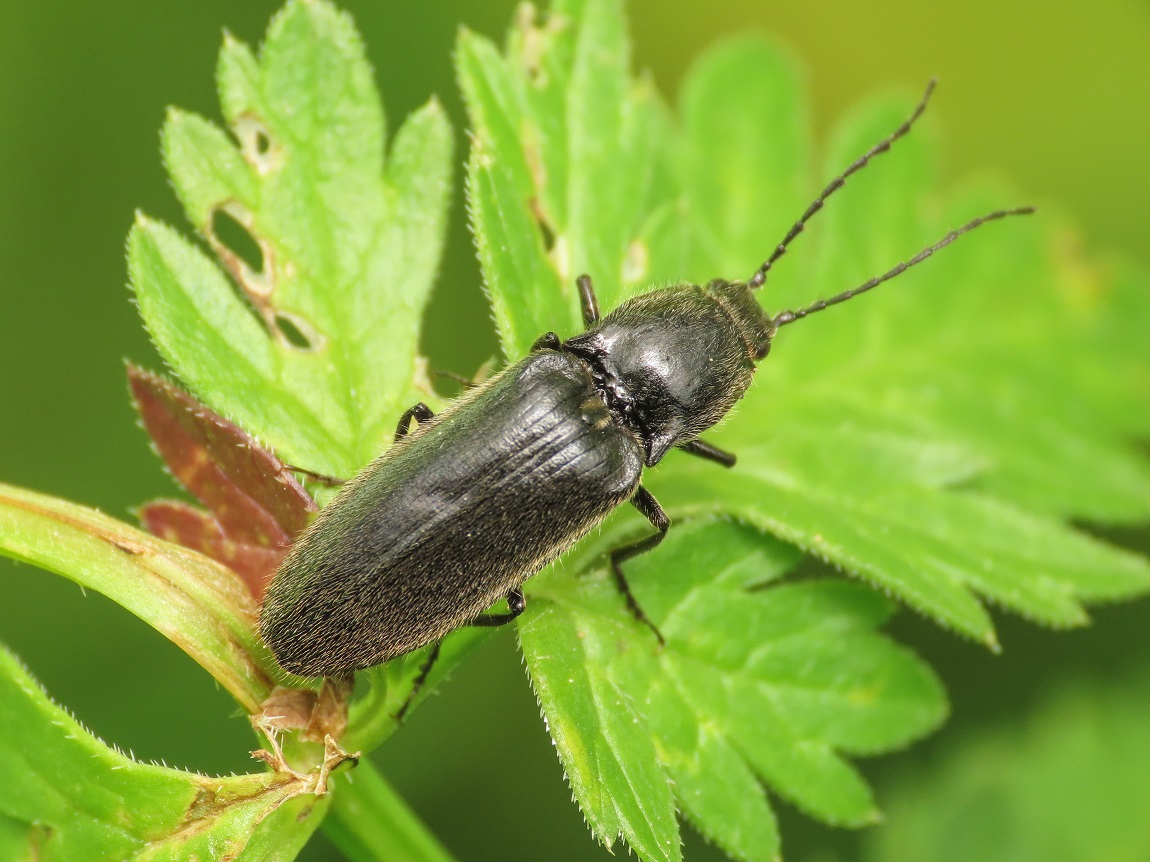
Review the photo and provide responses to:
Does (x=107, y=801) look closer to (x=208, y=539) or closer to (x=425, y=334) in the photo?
(x=208, y=539)

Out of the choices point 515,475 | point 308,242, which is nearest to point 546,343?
point 515,475

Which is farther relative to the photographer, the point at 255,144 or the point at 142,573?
the point at 255,144

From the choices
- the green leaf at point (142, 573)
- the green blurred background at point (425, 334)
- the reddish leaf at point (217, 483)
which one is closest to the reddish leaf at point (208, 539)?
the reddish leaf at point (217, 483)

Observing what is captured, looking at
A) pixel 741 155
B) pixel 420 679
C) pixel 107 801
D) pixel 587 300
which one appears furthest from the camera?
pixel 741 155

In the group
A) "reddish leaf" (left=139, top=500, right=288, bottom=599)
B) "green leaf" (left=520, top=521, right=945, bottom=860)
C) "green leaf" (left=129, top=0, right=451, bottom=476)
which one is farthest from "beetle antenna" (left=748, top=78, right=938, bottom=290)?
"reddish leaf" (left=139, top=500, right=288, bottom=599)

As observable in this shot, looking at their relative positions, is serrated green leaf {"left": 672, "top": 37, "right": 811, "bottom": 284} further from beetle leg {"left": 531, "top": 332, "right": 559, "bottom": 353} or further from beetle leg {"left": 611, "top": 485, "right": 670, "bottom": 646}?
beetle leg {"left": 611, "top": 485, "right": 670, "bottom": 646}

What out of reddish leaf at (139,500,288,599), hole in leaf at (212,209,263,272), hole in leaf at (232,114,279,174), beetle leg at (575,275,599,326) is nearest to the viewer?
reddish leaf at (139,500,288,599)
